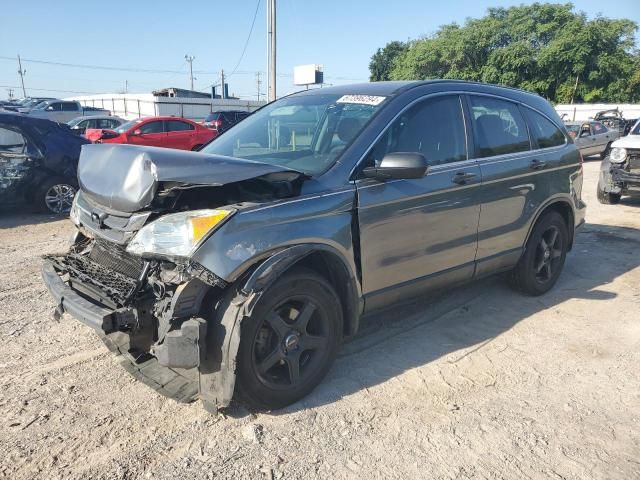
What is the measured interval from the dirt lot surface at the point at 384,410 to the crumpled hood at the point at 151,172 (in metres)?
1.23

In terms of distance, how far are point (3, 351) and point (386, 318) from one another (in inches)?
116

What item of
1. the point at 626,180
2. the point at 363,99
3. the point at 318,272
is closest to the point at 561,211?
the point at 363,99

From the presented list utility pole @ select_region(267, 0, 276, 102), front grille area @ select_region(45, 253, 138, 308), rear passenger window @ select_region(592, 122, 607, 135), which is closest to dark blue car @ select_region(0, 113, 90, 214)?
front grille area @ select_region(45, 253, 138, 308)

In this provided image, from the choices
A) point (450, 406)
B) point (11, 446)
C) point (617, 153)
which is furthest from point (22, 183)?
point (617, 153)

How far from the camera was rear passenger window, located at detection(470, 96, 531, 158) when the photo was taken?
4.24 meters

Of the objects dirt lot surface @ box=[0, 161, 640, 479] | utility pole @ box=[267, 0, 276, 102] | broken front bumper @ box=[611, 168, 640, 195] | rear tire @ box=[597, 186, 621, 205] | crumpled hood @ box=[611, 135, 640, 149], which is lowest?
rear tire @ box=[597, 186, 621, 205]

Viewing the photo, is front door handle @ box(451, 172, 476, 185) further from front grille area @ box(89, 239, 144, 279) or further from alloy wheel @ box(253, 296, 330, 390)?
front grille area @ box(89, 239, 144, 279)

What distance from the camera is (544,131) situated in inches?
197

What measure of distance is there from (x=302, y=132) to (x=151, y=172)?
141 centimetres

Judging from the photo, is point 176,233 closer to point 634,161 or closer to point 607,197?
point 634,161

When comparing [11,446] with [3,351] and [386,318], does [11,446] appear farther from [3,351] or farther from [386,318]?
[386,318]

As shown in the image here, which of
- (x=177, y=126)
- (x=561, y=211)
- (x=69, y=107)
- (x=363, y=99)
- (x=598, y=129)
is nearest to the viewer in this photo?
(x=363, y=99)

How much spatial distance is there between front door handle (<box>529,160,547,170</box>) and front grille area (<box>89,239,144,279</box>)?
3.49m

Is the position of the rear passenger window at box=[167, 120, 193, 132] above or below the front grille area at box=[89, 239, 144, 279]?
below
